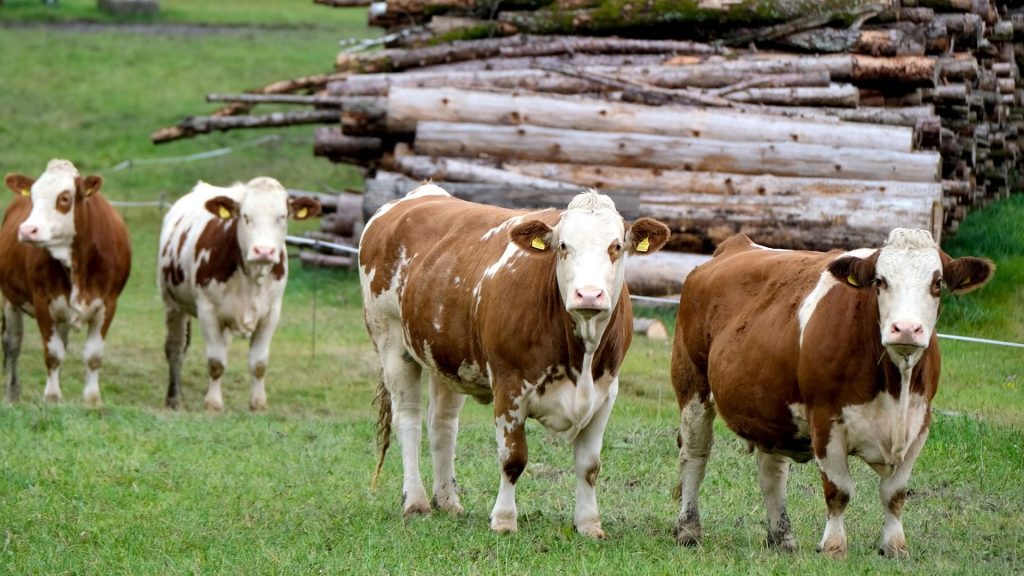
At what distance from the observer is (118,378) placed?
15383 mm

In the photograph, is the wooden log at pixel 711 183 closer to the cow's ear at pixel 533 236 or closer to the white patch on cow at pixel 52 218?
the white patch on cow at pixel 52 218

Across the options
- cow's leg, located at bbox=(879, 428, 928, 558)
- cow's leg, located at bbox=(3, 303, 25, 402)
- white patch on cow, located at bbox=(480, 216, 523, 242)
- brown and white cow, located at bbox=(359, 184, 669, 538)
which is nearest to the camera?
cow's leg, located at bbox=(879, 428, 928, 558)

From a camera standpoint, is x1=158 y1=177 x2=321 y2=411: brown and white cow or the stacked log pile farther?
the stacked log pile

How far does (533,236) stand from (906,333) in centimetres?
209

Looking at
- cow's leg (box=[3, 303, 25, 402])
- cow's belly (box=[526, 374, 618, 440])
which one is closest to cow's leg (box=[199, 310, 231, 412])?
cow's leg (box=[3, 303, 25, 402])

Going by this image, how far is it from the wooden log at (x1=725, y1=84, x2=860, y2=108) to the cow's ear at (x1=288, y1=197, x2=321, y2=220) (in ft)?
20.6

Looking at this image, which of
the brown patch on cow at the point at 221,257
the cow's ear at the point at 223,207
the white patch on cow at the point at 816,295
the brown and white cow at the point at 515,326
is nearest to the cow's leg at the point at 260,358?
the brown patch on cow at the point at 221,257

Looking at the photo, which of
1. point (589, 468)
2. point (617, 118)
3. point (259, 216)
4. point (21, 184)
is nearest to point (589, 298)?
point (589, 468)

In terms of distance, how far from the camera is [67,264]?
46.0 ft

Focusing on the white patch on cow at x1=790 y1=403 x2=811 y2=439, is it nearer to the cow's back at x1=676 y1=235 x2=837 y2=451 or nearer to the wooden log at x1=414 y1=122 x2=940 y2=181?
the cow's back at x1=676 y1=235 x2=837 y2=451

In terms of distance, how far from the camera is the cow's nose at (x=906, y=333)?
6637 millimetres

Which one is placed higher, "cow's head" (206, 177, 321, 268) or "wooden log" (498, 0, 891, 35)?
"wooden log" (498, 0, 891, 35)

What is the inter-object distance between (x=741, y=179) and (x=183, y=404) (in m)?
7.00

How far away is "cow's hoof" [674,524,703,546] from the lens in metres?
7.84
